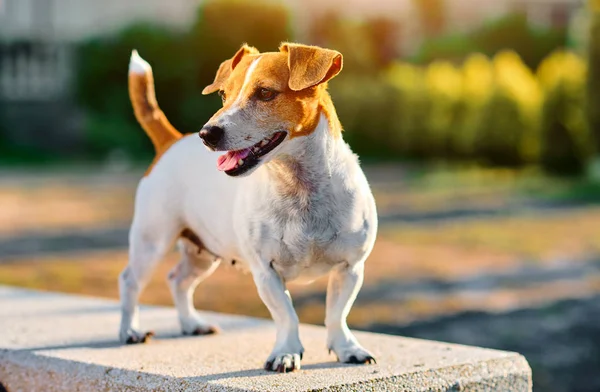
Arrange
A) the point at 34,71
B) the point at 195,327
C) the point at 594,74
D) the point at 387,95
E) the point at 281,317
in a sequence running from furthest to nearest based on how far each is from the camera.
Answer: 1. the point at 34,71
2. the point at 387,95
3. the point at 594,74
4. the point at 195,327
5. the point at 281,317

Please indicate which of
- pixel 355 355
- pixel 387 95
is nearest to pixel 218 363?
pixel 355 355

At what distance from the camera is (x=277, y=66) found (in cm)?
332

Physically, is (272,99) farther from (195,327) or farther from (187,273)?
(195,327)

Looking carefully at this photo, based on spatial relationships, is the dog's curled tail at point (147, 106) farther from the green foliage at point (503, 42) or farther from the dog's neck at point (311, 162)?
the green foliage at point (503, 42)

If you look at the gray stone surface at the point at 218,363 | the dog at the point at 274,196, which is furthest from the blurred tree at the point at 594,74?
the dog at the point at 274,196

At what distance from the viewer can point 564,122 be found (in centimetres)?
2133

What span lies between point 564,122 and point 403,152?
8.20 metres

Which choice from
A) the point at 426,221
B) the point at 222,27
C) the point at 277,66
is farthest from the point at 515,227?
the point at 222,27

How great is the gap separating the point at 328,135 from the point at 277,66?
0.32 m

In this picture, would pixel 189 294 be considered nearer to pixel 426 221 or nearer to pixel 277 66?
pixel 277 66

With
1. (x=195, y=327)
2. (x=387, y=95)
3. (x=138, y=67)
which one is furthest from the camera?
(x=387, y=95)

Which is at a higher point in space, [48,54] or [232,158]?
[232,158]

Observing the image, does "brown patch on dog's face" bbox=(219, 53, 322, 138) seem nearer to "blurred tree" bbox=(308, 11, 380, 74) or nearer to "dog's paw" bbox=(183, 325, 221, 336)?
"dog's paw" bbox=(183, 325, 221, 336)

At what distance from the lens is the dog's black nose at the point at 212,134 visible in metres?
3.12
